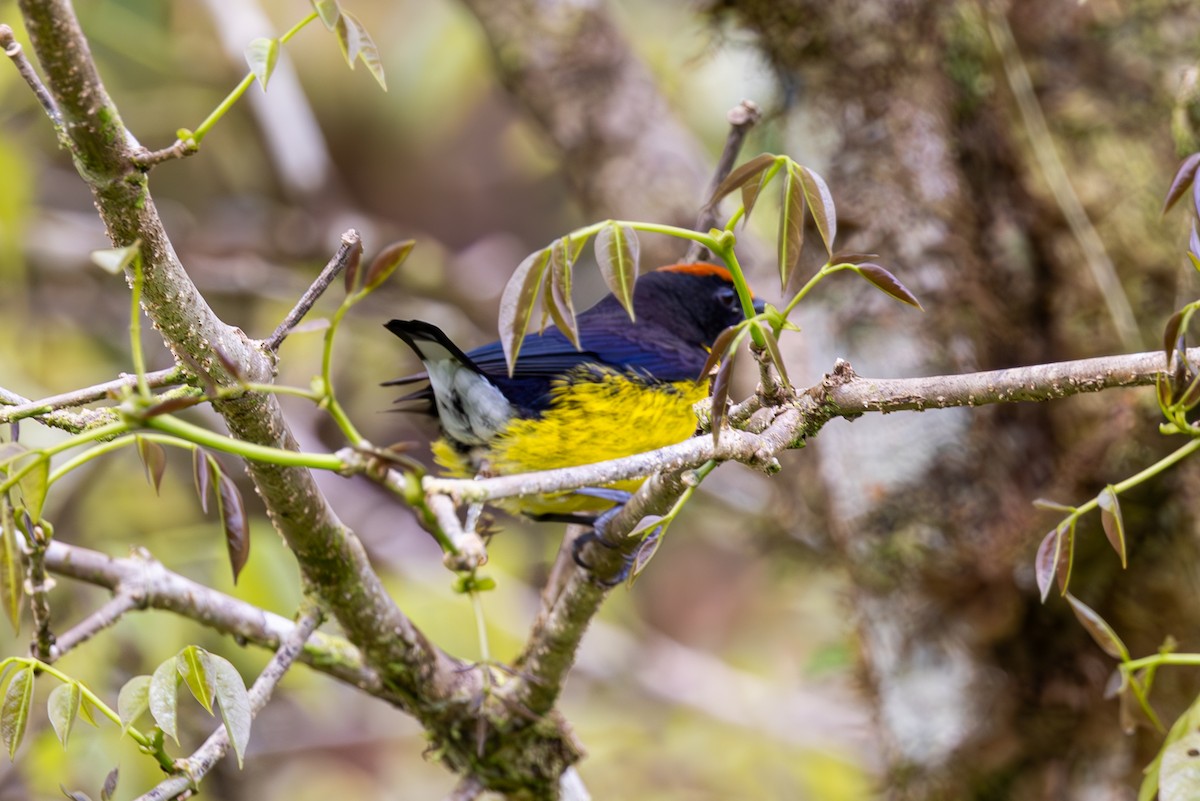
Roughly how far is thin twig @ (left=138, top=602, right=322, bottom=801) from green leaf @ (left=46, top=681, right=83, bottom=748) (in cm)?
14

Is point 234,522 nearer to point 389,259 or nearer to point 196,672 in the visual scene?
point 196,672

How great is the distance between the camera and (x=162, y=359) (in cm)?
492

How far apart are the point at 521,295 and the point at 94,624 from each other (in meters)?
1.01

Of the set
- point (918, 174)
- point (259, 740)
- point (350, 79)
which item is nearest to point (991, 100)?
point (918, 174)

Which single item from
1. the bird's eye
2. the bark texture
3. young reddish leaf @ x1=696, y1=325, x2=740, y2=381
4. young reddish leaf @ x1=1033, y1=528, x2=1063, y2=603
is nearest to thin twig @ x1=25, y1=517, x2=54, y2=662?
young reddish leaf @ x1=696, y1=325, x2=740, y2=381

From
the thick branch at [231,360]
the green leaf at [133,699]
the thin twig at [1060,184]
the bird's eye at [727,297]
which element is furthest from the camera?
the bird's eye at [727,297]

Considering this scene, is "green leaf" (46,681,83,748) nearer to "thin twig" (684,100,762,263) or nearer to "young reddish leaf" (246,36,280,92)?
"young reddish leaf" (246,36,280,92)

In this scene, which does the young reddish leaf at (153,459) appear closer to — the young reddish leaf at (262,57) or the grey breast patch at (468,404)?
the young reddish leaf at (262,57)

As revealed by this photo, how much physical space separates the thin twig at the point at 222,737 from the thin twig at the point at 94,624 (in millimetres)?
271

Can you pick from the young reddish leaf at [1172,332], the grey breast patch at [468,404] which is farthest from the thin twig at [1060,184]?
the young reddish leaf at [1172,332]

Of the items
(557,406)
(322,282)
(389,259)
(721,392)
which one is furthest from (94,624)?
(557,406)

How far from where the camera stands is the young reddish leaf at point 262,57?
3.98 ft

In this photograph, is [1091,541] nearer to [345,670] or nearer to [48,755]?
[345,670]

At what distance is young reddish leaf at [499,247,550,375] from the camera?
133 cm
